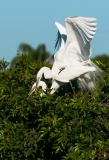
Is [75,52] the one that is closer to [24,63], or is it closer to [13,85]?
[24,63]

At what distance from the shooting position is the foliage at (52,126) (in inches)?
274

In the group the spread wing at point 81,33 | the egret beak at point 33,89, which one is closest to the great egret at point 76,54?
the spread wing at point 81,33

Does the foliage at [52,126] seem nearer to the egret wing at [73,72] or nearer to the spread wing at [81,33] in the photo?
the egret wing at [73,72]

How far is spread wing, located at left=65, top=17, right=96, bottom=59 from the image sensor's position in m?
8.62

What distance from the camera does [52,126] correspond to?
704 centimetres

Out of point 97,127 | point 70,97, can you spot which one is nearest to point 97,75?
point 70,97

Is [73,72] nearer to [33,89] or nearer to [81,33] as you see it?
[33,89]

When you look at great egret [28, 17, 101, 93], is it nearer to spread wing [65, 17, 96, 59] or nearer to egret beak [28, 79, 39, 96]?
spread wing [65, 17, 96, 59]

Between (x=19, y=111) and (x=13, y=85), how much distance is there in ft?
1.90

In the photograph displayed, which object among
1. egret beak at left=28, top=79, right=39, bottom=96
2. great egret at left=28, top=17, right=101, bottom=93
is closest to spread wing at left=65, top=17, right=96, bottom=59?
great egret at left=28, top=17, right=101, bottom=93

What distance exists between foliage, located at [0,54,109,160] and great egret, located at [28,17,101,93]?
23.4 inches

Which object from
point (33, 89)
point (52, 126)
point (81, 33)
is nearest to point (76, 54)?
point (81, 33)

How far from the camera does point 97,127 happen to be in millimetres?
7098

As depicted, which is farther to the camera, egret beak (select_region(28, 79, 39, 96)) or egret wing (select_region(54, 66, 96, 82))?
egret wing (select_region(54, 66, 96, 82))
